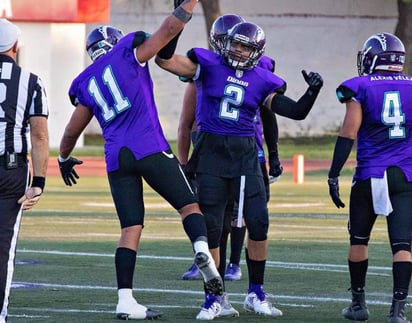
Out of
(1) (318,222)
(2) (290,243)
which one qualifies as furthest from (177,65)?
(1) (318,222)

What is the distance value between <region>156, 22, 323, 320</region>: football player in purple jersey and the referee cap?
4.10ft

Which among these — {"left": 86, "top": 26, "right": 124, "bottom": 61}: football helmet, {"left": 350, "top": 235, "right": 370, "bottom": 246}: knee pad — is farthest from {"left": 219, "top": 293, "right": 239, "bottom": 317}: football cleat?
{"left": 86, "top": 26, "right": 124, "bottom": 61}: football helmet

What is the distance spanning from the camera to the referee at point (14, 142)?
7480 mm

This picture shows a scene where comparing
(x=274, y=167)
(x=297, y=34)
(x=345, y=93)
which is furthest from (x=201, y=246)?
(x=297, y=34)

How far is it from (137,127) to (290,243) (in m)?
5.57

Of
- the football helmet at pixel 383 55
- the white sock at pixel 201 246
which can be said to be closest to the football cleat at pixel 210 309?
the white sock at pixel 201 246

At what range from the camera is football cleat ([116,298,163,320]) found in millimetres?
7941

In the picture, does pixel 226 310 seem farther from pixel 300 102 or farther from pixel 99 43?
pixel 99 43

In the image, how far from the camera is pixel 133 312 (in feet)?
26.1

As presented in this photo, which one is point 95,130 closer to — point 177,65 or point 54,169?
point 54,169

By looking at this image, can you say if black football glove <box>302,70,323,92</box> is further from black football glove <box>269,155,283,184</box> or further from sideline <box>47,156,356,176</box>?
sideline <box>47,156,356,176</box>

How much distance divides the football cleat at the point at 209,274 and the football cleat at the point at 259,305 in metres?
0.76

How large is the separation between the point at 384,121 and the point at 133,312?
2.00 m

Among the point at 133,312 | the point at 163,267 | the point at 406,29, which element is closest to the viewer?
the point at 133,312
